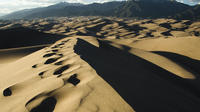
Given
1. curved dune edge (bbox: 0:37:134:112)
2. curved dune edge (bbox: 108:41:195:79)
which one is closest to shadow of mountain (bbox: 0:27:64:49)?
curved dune edge (bbox: 108:41:195:79)

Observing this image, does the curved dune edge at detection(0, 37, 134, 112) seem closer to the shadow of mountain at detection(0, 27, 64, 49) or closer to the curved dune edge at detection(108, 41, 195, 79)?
the curved dune edge at detection(108, 41, 195, 79)

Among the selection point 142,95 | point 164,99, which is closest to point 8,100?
point 142,95

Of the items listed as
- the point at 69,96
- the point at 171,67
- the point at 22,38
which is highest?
the point at 69,96

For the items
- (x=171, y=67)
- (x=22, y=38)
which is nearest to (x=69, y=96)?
(x=171, y=67)

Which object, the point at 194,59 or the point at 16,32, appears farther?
the point at 16,32

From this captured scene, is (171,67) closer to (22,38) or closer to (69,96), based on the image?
(69,96)

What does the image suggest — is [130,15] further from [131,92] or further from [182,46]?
[131,92]

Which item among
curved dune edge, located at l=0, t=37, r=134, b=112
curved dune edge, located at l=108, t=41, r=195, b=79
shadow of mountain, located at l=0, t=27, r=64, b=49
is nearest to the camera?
curved dune edge, located at l=0, t=37, r=134, b=112

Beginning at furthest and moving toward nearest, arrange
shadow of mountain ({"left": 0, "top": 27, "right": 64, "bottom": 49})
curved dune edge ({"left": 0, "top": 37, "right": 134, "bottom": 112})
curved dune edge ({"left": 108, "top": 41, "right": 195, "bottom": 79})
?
shadow of mountain ({"left": 0, "top": 27, "right": 64, "bottom": 49}) < curved dune edge ({"left": 108, "top": 41, "right": 195, "bottom": 79}) < curved dune edge ({"left": 0, "top": 37, "right": 134, "bottom": 112})
